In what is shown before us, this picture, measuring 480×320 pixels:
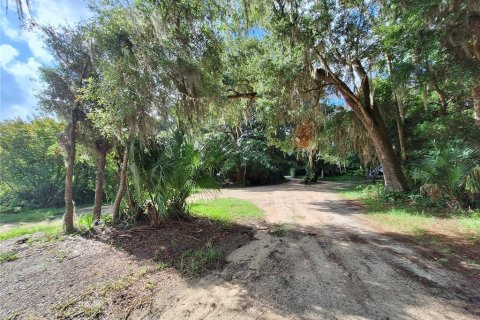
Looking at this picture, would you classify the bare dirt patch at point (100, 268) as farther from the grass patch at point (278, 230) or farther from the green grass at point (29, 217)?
the green grass at point (29, 217)

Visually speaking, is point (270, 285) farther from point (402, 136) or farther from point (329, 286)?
point (402, 136)

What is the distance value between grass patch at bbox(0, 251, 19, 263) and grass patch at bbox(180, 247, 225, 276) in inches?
103

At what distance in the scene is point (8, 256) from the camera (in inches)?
155

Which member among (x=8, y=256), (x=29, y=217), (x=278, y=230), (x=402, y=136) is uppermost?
(x=402, y=136)

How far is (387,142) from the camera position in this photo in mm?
9047

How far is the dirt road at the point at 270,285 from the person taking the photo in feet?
7.50

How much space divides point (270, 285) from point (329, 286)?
613 millimetres

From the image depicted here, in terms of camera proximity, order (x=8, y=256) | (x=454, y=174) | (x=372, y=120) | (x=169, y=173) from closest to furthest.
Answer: (x=8, y=256) < (x=169, y=173) < (x=454, y=174) < (x=372, y=120)

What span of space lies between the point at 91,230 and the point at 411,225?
6334mm

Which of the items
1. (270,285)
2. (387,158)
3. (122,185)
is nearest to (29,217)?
(122,185)

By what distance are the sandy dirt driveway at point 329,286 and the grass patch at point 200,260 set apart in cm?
19

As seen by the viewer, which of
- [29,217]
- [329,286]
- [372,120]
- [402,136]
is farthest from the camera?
[29,217]

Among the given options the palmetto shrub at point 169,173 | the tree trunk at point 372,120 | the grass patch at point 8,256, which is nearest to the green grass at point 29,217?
the grass patch at point 8,256

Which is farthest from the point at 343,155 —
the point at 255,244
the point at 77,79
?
the point at 77,79
